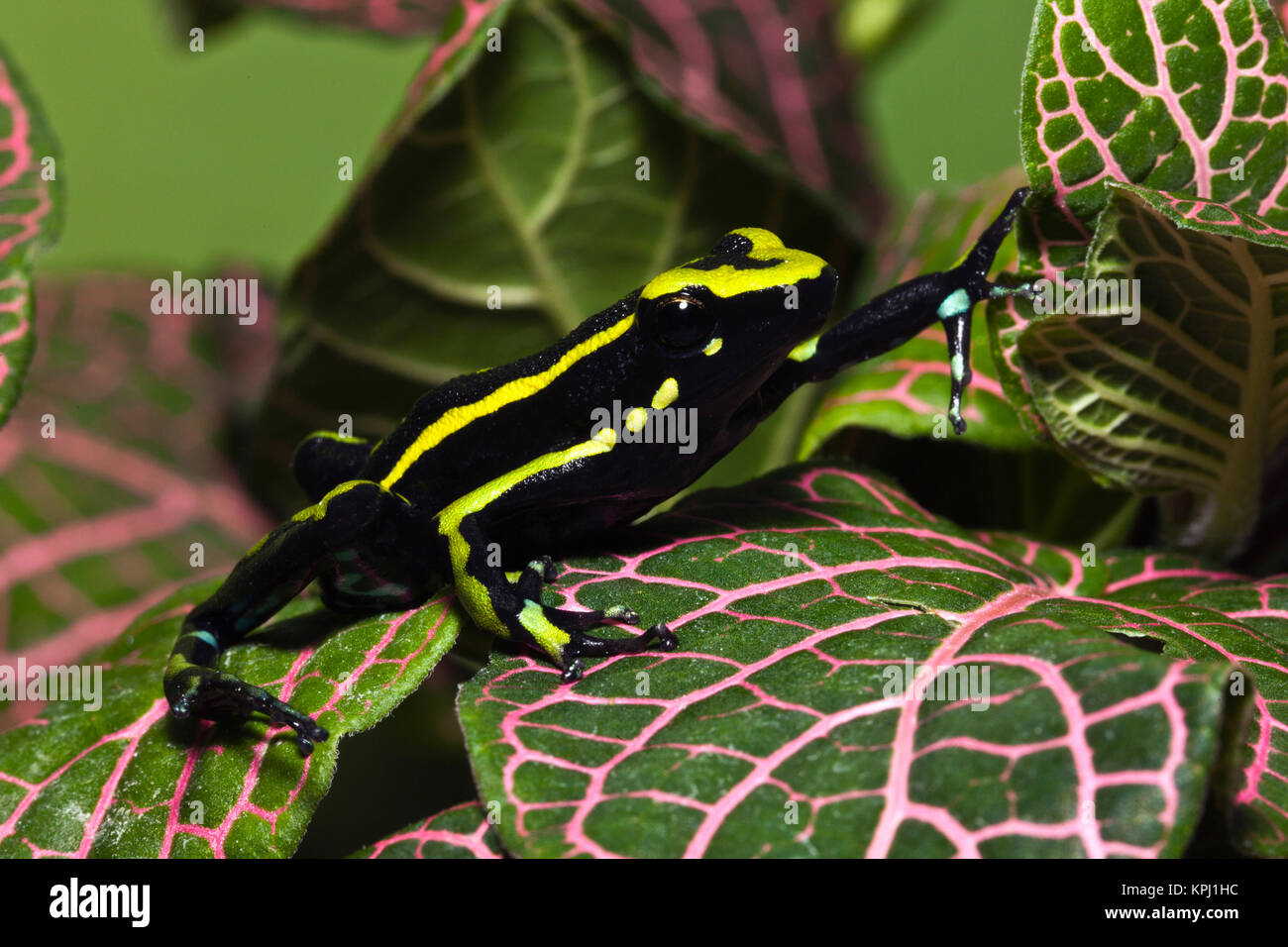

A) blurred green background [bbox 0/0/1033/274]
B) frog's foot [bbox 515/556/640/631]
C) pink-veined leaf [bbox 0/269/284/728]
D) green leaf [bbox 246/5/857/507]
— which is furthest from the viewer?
blurred green background [bbox 0/0/1033/274]

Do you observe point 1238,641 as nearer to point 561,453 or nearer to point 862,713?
point 862,713

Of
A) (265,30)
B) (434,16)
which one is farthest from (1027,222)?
(265,30)

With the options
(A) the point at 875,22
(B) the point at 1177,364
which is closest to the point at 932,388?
(B) the point at 1177,364

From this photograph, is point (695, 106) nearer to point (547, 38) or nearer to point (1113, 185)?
point (547, 38)

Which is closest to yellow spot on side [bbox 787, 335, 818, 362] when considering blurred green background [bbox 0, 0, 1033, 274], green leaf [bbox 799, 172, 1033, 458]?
green leaf [bbox 799, 172, 1033, 458]

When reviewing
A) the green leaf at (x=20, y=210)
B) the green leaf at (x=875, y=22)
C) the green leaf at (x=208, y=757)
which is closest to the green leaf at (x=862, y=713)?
the green leaf at (x=208, y=757)

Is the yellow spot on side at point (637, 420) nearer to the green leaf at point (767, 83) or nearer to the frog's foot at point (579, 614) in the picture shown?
the frog's foot at point (579, 614)

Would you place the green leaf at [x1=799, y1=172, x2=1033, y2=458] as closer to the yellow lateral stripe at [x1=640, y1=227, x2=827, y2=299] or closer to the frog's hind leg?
the yellow lateral stripe at [x1=640, y1=227, x2=827, y2=299]
